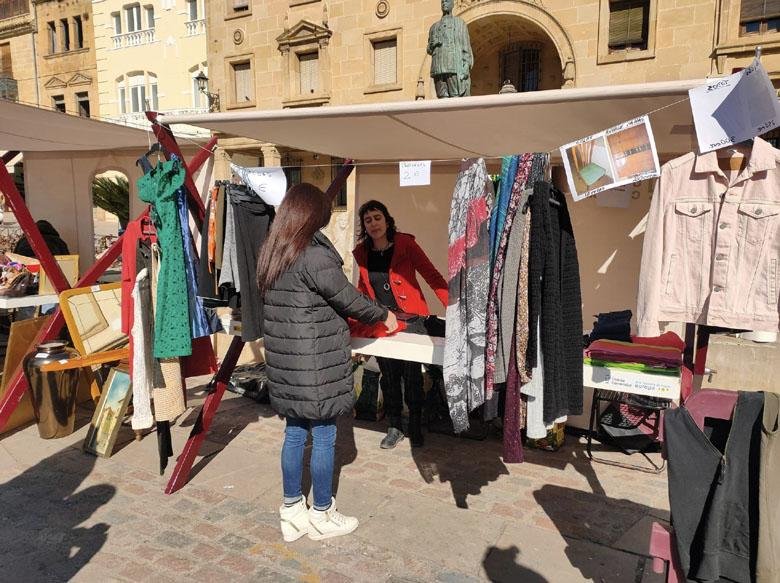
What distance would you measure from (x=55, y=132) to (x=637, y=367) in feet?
16.3

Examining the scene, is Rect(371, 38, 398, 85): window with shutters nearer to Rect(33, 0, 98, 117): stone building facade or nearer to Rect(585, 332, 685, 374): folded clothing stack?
Rect(585, 332, 685, 374): folded clothing stack

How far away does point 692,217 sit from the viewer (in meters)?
2.56

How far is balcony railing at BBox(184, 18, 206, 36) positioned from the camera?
957 inches

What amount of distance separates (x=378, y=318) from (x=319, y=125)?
1.30 meters

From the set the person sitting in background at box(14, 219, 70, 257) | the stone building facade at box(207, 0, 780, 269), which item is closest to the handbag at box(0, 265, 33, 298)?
the person sitting in background at box(14, 219, 70, 257)

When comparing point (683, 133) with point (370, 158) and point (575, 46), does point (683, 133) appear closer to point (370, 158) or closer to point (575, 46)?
point (370, 158)

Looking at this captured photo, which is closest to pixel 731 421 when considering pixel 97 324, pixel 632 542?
pixel 632 542

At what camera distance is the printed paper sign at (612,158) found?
2.50 meters

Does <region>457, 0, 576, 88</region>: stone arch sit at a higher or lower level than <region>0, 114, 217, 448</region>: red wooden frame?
higher

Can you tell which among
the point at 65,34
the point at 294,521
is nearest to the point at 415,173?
the point at 294,521

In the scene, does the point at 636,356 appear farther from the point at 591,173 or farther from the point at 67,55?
the point at 67,55

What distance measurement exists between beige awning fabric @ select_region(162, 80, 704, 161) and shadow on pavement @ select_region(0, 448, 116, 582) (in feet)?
8.18

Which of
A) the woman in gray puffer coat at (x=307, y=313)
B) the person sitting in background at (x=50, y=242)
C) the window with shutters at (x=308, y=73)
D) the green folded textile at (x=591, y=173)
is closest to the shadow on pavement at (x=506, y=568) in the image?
the woman in gray puffer coat at (x=307, y=313)

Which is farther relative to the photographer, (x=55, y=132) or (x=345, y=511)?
(x=55, y=132)
